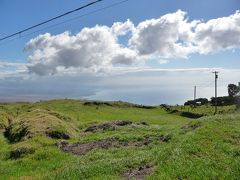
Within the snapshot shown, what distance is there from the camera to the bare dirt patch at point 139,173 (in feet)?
56.9

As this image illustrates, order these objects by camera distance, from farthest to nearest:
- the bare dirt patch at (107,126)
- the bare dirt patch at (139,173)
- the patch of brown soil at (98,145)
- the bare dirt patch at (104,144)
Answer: the bare dirt patch at (107,126), the patch of brown soil at (98,145), the bare dirt patch at (104,144), the bare dirt patch at (139,173)

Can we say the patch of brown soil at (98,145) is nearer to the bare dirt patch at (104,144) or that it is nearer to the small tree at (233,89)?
the bare dirt patch at (104,144)

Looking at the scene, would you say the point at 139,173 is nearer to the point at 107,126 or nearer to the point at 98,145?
the point at 98,145

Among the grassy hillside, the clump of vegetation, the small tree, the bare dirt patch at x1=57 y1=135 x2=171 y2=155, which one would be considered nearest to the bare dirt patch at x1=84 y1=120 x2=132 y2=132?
the grassy hillside

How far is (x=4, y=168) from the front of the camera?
23.7 meters

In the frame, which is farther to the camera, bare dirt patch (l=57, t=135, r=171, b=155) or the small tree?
the small tree

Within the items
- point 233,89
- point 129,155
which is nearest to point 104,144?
point 129,155

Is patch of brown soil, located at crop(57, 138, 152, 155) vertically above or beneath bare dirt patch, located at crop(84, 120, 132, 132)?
beneath

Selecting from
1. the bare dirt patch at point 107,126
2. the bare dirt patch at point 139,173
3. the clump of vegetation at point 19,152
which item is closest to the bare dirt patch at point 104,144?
the clump of vegetation at point 19,152

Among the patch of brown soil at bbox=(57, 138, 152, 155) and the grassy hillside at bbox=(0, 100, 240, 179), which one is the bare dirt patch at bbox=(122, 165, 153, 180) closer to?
the grassy hillside at bbox=(0, 100, 240, 179)

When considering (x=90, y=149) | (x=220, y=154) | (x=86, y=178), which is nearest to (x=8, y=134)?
(x=90, y=149)

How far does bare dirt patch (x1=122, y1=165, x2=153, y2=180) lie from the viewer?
17353 millimetres

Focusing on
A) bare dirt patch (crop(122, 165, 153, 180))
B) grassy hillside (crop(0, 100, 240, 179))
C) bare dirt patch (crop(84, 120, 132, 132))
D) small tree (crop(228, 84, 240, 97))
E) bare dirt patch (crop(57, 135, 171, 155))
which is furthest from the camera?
small tree (crop(228, 84, 240, 97))

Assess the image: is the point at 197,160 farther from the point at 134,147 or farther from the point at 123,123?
the point at 123,123
